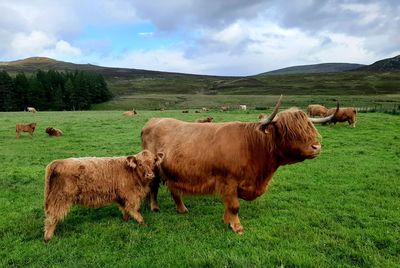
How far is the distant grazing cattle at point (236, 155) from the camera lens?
6.32m

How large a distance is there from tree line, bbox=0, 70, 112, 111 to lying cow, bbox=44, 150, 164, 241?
215 ft

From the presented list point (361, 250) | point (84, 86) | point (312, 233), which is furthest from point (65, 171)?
point (84, 86)

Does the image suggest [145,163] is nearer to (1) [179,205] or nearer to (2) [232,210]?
(1) [179,205]

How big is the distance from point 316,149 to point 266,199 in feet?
9.11

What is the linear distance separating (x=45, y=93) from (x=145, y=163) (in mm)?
70992

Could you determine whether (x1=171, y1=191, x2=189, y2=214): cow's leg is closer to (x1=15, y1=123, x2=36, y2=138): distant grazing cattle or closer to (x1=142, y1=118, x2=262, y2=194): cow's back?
(x1=142, y1=118, x2=262, y2=194): cow's back

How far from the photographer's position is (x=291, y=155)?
6488mm

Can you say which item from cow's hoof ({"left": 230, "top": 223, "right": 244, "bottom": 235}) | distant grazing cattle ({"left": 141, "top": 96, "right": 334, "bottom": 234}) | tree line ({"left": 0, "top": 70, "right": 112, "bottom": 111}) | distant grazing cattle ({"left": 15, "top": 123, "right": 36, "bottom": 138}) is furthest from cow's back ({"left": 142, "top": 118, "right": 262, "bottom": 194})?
tree line ({"left": 0, "top": 70, "right": 112, "bottom": 111})

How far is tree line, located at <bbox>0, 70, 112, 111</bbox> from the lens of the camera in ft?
221

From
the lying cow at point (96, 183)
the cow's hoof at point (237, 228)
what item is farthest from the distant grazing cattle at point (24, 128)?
the cow's hoof at point (237, 228)

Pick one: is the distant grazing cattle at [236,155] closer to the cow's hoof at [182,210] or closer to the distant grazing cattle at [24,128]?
the cow's hoof at [182,210]

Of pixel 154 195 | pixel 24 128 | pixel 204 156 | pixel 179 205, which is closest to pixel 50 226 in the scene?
pixel 154 195

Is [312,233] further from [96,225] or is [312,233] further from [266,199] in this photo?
[96,225]

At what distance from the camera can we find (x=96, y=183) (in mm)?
6938
